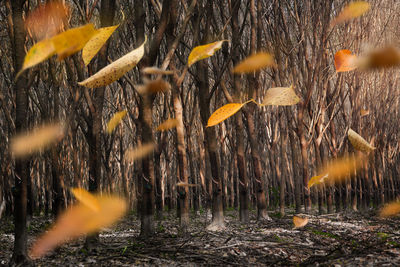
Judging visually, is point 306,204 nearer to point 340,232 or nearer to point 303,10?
point 340,232

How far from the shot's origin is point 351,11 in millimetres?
7699

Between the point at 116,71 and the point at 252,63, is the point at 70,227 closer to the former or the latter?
the point at 252,63

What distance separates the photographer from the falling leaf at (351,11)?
7.66 meters

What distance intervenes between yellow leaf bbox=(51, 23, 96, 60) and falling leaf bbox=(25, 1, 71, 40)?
2465 mm

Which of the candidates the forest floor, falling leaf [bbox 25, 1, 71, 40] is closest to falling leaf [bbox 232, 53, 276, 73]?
falling leaf [bbox 25, 1, 71, 40]

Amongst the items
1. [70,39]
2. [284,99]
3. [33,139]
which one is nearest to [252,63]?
[284,99]

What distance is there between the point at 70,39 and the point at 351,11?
23.4 feet

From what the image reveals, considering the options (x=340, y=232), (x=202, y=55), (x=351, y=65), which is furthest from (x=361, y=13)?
(x=202, y=55)

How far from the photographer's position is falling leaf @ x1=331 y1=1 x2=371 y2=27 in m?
7.66

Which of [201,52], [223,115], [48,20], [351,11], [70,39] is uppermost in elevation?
[351,11]

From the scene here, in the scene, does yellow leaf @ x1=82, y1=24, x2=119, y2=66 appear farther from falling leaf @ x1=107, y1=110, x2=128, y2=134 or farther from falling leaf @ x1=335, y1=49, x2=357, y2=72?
falling leaf @ x1=335, y1=49, x2=357, y2=72

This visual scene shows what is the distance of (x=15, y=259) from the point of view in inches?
133

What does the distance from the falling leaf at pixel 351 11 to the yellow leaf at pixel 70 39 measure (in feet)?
22.4

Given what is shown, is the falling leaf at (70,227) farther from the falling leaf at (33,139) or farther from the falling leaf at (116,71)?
the falling leaf at (116,71)
